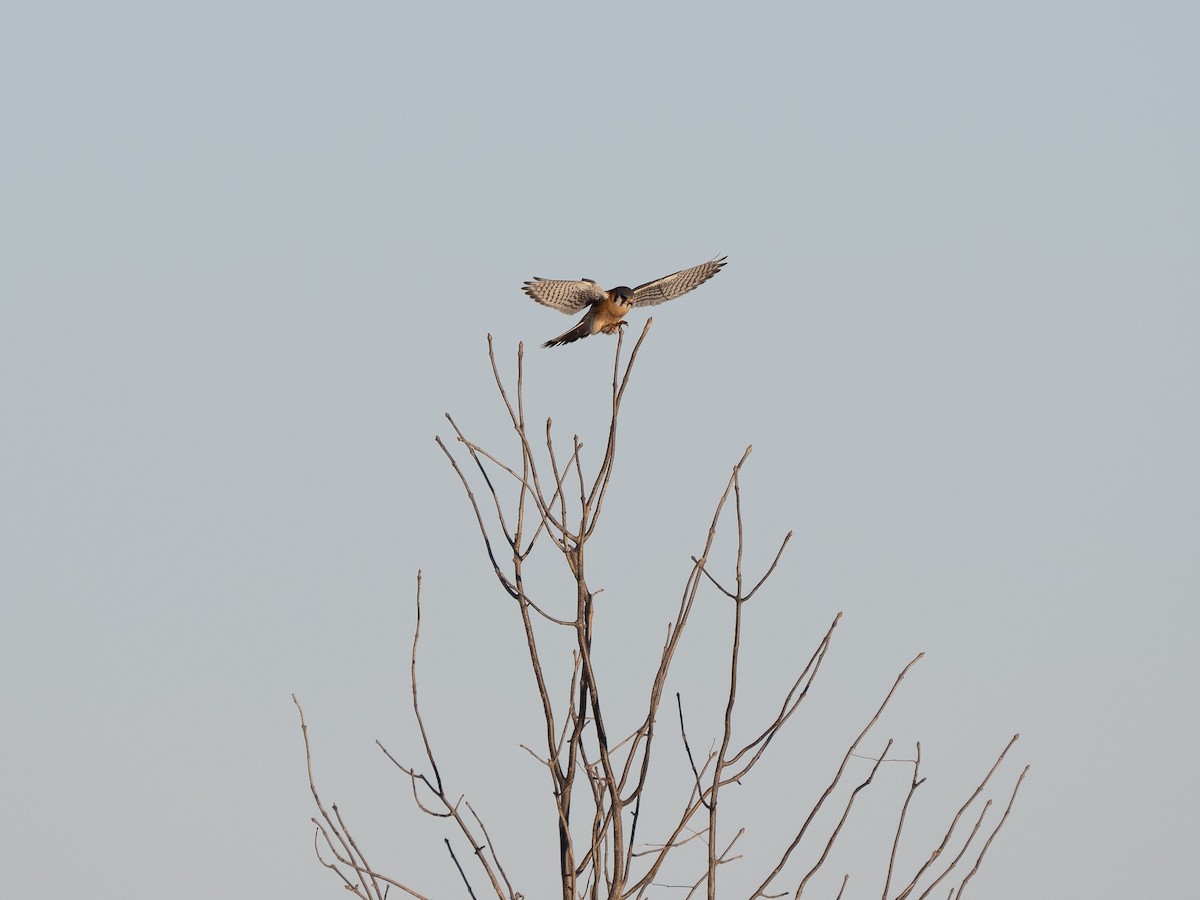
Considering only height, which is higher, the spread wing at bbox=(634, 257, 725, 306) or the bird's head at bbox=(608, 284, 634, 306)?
the spread wing at bbox=(634, 257, 725, 306)

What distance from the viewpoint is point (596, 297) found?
10.1 m

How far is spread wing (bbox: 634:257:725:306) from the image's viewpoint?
1042 centimetres

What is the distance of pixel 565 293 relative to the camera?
1018 centimetres

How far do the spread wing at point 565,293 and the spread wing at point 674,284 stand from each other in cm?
33

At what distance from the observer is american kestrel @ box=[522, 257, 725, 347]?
9.91 meters

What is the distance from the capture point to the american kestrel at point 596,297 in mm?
9906

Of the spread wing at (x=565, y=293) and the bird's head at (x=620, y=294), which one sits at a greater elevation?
the spread wing at (x=565, y=293)

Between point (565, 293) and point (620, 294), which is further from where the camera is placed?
point (565, 293)

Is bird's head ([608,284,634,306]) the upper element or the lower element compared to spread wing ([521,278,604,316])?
lower

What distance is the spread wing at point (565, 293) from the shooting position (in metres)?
10.1

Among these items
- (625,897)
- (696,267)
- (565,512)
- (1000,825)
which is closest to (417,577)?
(565,512)

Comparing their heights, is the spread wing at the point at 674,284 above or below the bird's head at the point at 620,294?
above

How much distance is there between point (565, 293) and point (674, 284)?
881 millimetres

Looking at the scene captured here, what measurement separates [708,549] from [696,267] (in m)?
7.33
